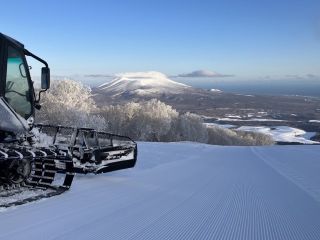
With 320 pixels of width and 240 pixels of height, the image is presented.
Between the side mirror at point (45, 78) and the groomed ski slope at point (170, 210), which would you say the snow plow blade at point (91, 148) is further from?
the side mirror at point (45, 78)

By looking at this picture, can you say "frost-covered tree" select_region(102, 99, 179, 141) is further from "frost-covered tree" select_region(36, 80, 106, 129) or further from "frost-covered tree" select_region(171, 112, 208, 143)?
"frost-covered tree" select_region(36, 80, 106, 129)

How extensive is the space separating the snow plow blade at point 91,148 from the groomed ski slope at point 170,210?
0.35 m

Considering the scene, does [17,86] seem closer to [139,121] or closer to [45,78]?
[45,78]

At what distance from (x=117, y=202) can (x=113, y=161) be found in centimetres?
234

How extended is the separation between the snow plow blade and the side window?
3.02 feet

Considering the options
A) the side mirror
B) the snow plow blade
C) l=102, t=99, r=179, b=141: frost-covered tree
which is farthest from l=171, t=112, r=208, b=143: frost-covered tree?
the side mirror

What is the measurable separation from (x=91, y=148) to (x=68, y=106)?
162 feet

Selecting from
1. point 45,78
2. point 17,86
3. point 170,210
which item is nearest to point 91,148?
point 45,78

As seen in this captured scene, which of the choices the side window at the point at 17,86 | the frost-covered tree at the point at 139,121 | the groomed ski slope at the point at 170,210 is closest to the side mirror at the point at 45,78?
the side window at the point at 17,86

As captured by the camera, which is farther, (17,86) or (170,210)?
(17,86)

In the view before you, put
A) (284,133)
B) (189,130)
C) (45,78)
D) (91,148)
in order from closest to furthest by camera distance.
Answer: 1. (45,78)
2. (91,148)
3. (189,130)
4. (284,133)

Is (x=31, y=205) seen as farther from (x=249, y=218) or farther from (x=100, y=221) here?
(x=249, y=218)

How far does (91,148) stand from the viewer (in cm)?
859

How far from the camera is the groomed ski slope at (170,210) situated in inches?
210
